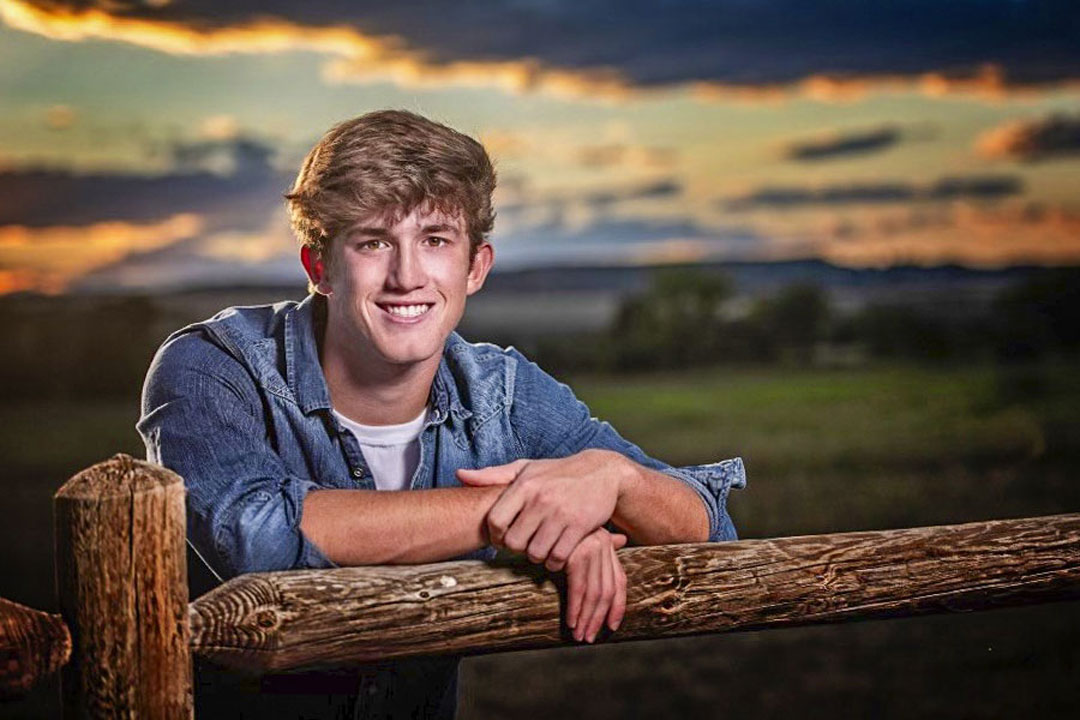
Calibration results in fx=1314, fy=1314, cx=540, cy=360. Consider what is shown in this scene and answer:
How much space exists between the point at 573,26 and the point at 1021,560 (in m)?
5.74

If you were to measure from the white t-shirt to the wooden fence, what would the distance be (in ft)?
1.44

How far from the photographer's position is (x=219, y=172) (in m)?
6.80

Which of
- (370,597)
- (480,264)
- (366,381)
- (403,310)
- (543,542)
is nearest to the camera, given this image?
(370,597)

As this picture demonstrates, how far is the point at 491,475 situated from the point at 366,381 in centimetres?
37

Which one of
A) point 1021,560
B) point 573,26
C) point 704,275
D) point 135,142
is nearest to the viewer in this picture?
point 1021,560

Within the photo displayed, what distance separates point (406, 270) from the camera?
73.6 inches

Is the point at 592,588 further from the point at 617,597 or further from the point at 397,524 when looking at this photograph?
the point at 397,524

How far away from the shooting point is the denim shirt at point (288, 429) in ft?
5.49

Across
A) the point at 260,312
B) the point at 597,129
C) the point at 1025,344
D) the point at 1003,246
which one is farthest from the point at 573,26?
the point at 260,312

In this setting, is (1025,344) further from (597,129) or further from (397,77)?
(397,77)

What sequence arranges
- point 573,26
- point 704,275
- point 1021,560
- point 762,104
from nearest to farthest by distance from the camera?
1. point 1021,560
2. point 573,26
3. point 762,104
4. point 704,275

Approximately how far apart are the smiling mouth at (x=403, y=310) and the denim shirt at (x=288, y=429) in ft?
0.47

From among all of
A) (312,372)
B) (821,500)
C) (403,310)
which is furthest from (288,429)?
(821,500)

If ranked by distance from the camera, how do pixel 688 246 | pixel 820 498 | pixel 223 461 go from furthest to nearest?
pixel 820 498, pixel 688 246, pixel 223 461
